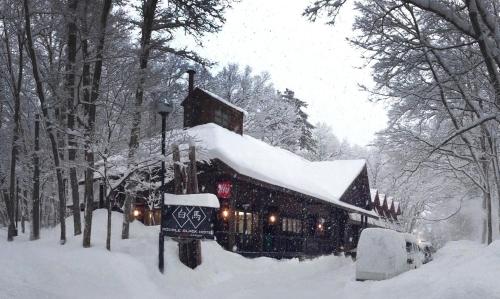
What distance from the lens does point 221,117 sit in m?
24.5

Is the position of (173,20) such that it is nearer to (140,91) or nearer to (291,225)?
(140,91)

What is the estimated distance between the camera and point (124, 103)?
45.9 feet

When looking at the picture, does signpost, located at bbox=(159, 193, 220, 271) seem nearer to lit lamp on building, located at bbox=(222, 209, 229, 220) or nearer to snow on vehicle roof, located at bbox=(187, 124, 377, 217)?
snow on vehicle roof, located at bbox=(187, 124, 377, 217)

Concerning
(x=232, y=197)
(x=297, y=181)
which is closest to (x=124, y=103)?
(x=232, y=197)

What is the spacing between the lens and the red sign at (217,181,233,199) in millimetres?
19406

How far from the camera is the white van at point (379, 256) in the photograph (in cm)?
1489

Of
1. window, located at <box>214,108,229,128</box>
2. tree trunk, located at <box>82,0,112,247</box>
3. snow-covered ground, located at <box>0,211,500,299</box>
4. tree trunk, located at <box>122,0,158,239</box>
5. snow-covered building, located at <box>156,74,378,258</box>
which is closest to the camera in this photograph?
snow-covered ground, located at <box>0,211,500,299</box>

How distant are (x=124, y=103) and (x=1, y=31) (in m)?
11.2

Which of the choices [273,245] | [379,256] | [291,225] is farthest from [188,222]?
[291,225]

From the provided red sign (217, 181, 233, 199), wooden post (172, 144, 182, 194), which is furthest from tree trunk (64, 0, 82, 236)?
red sign (217, 181, 233, 199)

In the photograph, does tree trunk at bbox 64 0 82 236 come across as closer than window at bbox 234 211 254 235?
Yes

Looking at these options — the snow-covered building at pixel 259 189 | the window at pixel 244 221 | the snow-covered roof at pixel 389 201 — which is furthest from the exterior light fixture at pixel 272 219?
the snow-covered roof at pixel 389 201

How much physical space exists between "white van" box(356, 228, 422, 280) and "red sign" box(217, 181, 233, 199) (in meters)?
6.15

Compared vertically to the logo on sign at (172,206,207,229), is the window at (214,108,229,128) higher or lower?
higher
